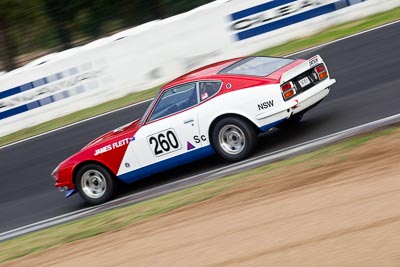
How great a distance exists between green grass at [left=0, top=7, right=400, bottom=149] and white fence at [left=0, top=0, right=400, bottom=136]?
0.57 ft

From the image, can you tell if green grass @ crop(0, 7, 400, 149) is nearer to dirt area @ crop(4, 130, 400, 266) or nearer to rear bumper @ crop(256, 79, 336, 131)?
rear bumper @ crop(256, 79, 336, 131)

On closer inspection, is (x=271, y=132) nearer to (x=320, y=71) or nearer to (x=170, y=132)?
(x=320, y=71)

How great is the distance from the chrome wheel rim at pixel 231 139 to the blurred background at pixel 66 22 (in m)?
10.5

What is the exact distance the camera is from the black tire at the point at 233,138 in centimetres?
1003

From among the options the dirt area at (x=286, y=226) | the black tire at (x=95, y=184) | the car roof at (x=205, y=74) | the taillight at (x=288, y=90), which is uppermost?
the car roof at (x=205, y=74)

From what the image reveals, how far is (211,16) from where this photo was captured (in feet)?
57.0

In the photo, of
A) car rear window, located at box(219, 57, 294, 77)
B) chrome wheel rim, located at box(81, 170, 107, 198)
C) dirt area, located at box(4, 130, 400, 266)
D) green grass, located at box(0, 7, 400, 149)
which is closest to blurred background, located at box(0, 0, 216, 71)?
green grass, located at box(0, 7, 400, 149)

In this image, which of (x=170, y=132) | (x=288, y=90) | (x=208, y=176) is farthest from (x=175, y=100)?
(x=288, y=90)

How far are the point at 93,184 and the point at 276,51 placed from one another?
7.31m

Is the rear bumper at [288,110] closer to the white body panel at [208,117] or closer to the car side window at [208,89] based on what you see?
the white body panel at [208,117]

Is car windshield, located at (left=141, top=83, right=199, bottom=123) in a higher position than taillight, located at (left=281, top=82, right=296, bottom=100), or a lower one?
higher

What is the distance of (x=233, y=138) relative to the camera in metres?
10.3

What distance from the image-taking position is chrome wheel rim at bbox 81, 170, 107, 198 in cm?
1109

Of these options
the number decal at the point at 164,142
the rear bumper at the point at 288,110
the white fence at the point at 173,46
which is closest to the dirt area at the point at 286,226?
the rear bumper at the point at 288,110
